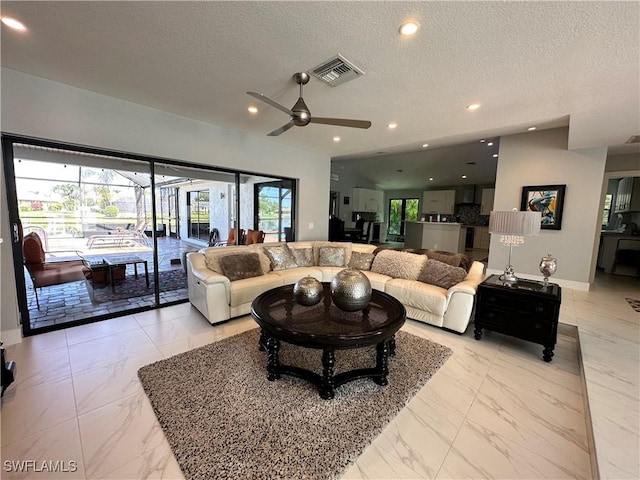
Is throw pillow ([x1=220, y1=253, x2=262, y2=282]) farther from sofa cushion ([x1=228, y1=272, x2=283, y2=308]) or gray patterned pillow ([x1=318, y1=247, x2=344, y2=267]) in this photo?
gray patterned pillow ([x1=318, y1=247, x2=344, y2=267])

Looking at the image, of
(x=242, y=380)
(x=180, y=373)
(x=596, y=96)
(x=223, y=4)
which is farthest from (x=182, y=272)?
(x=596, y=96)

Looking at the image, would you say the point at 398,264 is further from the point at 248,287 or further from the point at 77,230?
the point at 77,230

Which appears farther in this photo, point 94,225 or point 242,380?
point 94,225

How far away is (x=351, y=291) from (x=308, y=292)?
396 millimetres

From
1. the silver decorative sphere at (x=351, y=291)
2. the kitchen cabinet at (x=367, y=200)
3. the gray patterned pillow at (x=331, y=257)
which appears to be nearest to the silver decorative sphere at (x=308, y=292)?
the silver decorative sphere at (x=351, y=291)

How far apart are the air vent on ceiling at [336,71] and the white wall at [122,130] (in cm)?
227

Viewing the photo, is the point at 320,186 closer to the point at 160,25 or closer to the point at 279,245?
the point at 279,245

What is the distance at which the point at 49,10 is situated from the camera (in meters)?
1.70

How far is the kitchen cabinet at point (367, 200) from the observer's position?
10.9 meters

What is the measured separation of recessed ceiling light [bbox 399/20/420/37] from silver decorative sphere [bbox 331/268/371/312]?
6.12 ft

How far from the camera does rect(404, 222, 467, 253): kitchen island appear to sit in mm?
7398

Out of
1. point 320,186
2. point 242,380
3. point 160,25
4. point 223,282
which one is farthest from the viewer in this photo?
point 320,186

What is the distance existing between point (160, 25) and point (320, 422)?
3.00 m

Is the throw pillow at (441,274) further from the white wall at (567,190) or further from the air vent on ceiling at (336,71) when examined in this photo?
the air vent on ceiling at (336,71)
